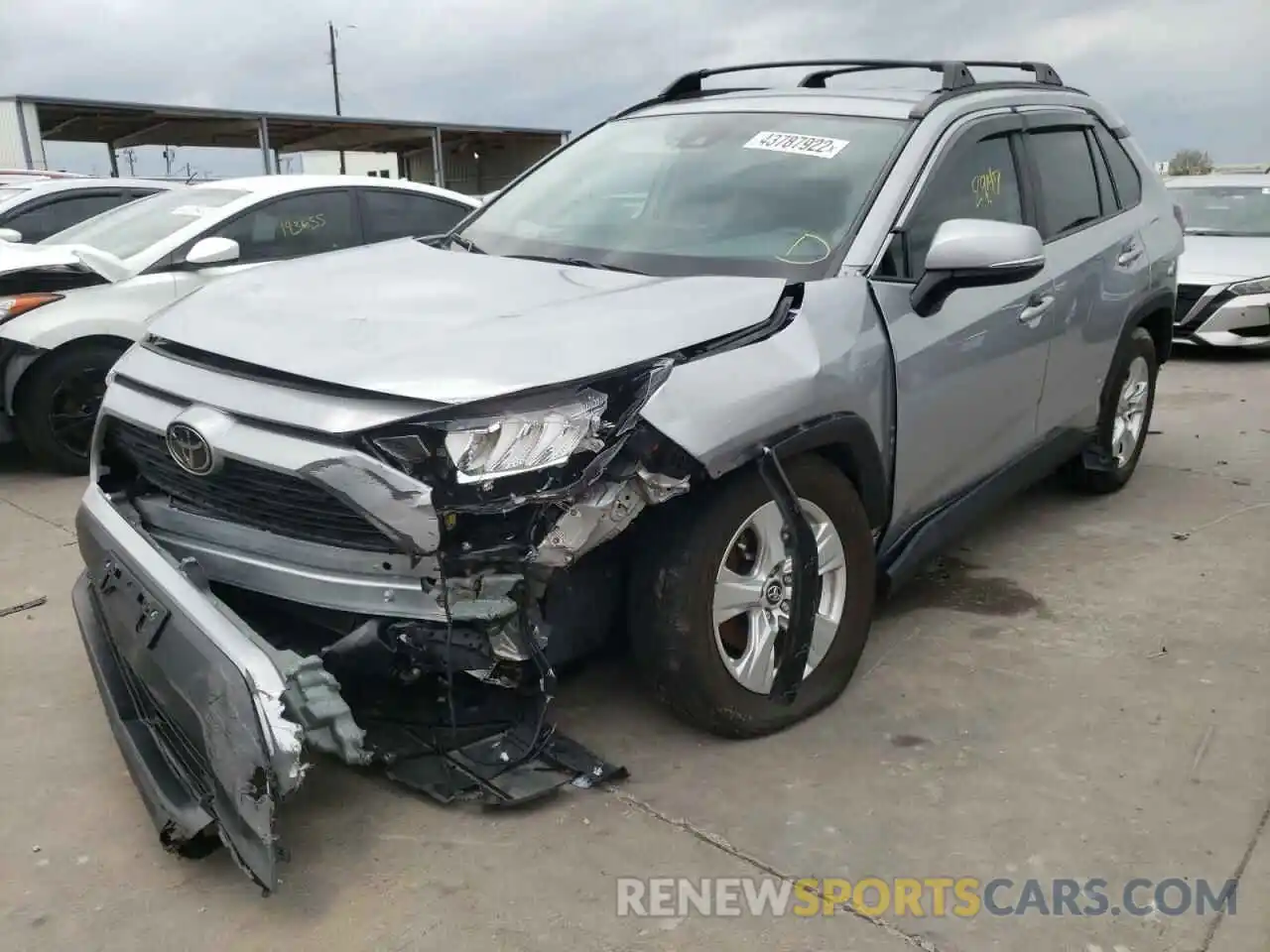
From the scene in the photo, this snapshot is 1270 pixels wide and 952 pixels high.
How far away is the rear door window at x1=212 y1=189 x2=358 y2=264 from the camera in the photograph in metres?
6.24

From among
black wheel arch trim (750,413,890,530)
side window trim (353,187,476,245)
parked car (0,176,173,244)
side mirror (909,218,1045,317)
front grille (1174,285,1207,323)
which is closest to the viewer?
black wheel arch trim (750,413,890,530)

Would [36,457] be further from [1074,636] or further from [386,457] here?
[1074,636]

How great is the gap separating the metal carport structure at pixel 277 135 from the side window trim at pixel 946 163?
1770 cm

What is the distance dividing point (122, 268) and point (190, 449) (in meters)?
3.88

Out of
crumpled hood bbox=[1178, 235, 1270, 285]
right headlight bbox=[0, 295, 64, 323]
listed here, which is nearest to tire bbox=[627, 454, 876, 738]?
right headlight bbox=[0, 295, 64, 323]

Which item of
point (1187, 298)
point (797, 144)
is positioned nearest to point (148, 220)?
point (797, 144)

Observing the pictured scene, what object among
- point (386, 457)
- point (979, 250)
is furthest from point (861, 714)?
point (386, 457)

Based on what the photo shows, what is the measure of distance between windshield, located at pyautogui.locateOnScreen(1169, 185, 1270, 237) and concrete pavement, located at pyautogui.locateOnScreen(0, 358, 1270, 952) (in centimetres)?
747

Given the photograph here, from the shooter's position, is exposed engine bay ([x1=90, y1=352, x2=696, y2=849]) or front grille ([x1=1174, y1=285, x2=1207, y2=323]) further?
front grille ([x1=1174, y1=285, x2=1207, y2=323])

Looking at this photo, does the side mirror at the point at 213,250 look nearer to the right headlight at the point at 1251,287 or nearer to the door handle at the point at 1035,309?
the door handle at the point at 1035,309

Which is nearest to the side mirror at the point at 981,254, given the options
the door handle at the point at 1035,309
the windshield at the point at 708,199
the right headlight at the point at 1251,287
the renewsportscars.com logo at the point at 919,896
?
the windshield at the point at 708,199

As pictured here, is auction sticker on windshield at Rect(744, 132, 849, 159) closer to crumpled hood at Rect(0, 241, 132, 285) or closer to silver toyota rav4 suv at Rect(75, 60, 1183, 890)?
silver toyota rav4 suv at Rect(75, 60, 1183, 890)

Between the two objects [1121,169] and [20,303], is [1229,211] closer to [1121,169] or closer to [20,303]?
[1121,169]

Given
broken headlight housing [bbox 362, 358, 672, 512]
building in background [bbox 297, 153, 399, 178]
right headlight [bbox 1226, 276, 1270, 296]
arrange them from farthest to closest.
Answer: building in background [bbox 297, 153, 399, 178] < right headlight [bbox 1226, 276, 1270, 296] < broken headlight housing [bbox 362, 358, 672, 512]
